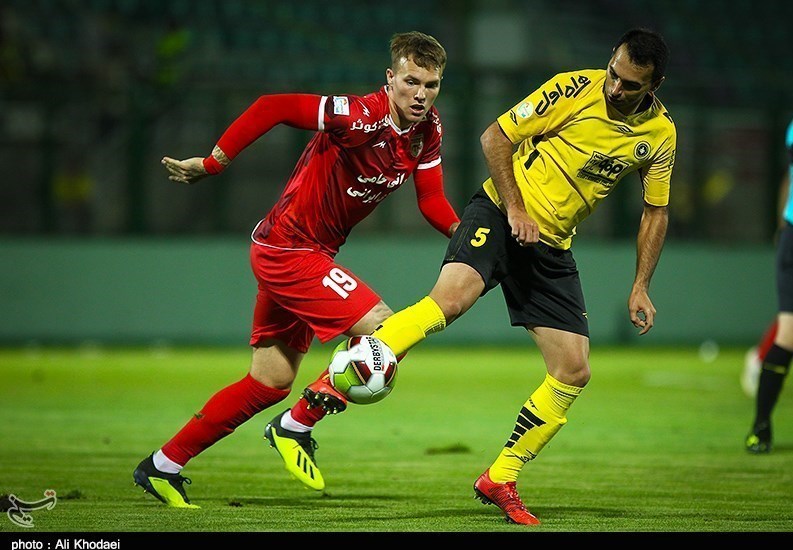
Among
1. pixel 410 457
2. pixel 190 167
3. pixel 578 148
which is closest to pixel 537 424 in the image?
pixel 578 148

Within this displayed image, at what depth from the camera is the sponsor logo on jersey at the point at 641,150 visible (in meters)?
5.77

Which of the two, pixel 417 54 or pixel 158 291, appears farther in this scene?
pixel 158 291

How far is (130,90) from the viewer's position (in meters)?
17.3

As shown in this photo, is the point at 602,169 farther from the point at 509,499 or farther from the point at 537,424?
the point at 509,499

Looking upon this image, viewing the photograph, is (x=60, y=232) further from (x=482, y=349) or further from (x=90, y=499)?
(x=90, y=499)

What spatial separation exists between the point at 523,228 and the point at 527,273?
400mm

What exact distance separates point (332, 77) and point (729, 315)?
6889 millimetres

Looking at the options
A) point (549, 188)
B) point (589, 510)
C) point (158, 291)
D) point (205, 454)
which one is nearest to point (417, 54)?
point (549, 188)

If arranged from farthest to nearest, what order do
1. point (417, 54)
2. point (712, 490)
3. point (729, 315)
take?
point (729, 315)
point (712, 490)
point (417, 54)

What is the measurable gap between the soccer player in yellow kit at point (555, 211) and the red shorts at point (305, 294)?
49 cm

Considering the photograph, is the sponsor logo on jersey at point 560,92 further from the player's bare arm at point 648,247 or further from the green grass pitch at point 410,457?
the green grass pitch at point 410,457

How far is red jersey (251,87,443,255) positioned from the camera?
593 cm

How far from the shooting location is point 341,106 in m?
5.76

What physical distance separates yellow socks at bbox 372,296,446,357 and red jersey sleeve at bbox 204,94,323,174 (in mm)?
991
